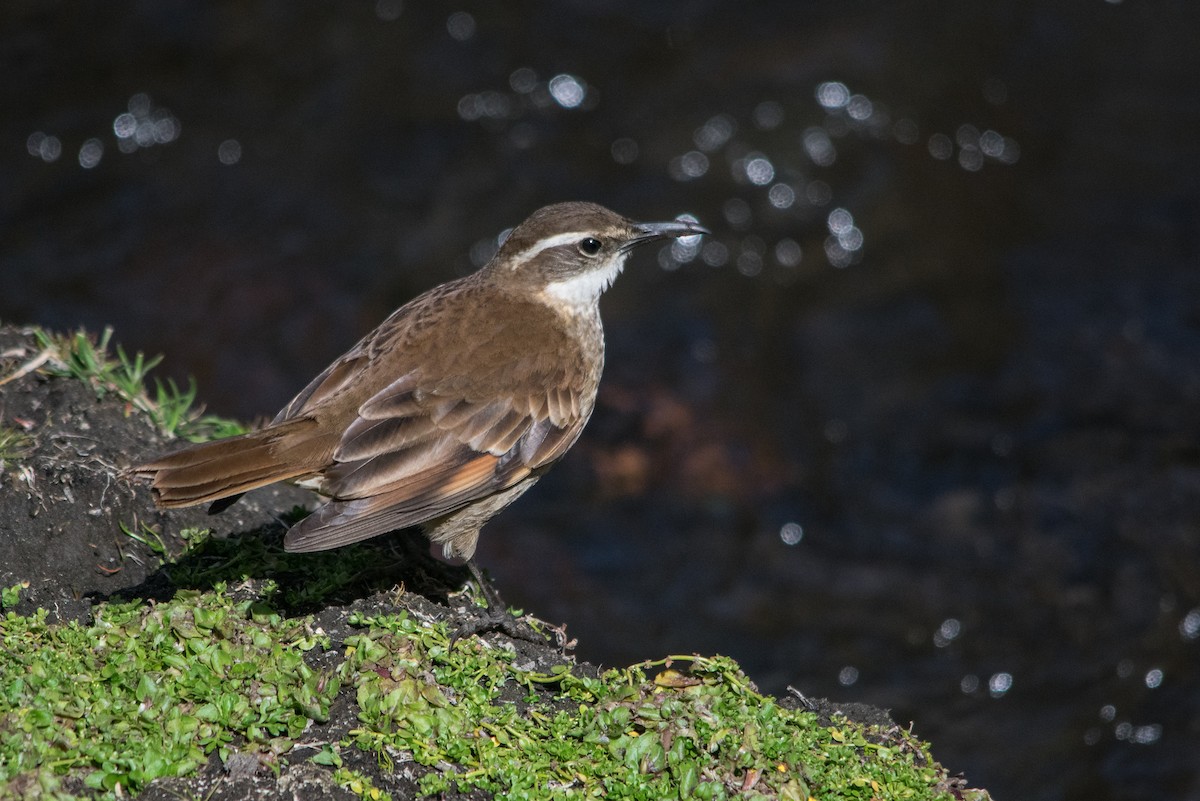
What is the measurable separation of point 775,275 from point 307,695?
879cm

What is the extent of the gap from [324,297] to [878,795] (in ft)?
28.9

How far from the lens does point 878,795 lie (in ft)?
16.6

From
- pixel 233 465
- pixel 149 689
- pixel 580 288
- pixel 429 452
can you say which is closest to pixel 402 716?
pixel 149 689

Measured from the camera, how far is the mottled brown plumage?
5504 mm

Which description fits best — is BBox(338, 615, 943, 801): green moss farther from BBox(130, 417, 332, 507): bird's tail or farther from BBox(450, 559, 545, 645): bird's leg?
BBox(130, 417, 332, 507): bird's tail

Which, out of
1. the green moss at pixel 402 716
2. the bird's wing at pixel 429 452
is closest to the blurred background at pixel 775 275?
the bird's wing at pixel 429 452

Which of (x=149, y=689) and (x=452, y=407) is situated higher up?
(x=452, y=407)

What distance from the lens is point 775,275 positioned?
42.1 feet

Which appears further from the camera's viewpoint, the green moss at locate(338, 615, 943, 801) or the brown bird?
the brown bird

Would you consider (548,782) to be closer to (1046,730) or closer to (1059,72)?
(1046,730)

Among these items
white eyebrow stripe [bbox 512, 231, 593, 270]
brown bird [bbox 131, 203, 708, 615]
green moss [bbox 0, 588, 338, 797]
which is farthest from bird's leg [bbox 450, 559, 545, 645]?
white eyebrow stripe [bbox 512, 231, 593, 270]

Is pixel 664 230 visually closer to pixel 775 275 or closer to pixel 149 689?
pixel 149 689

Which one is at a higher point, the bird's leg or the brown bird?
the brown bird

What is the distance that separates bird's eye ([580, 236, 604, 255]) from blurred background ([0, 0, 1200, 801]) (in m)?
3.72
